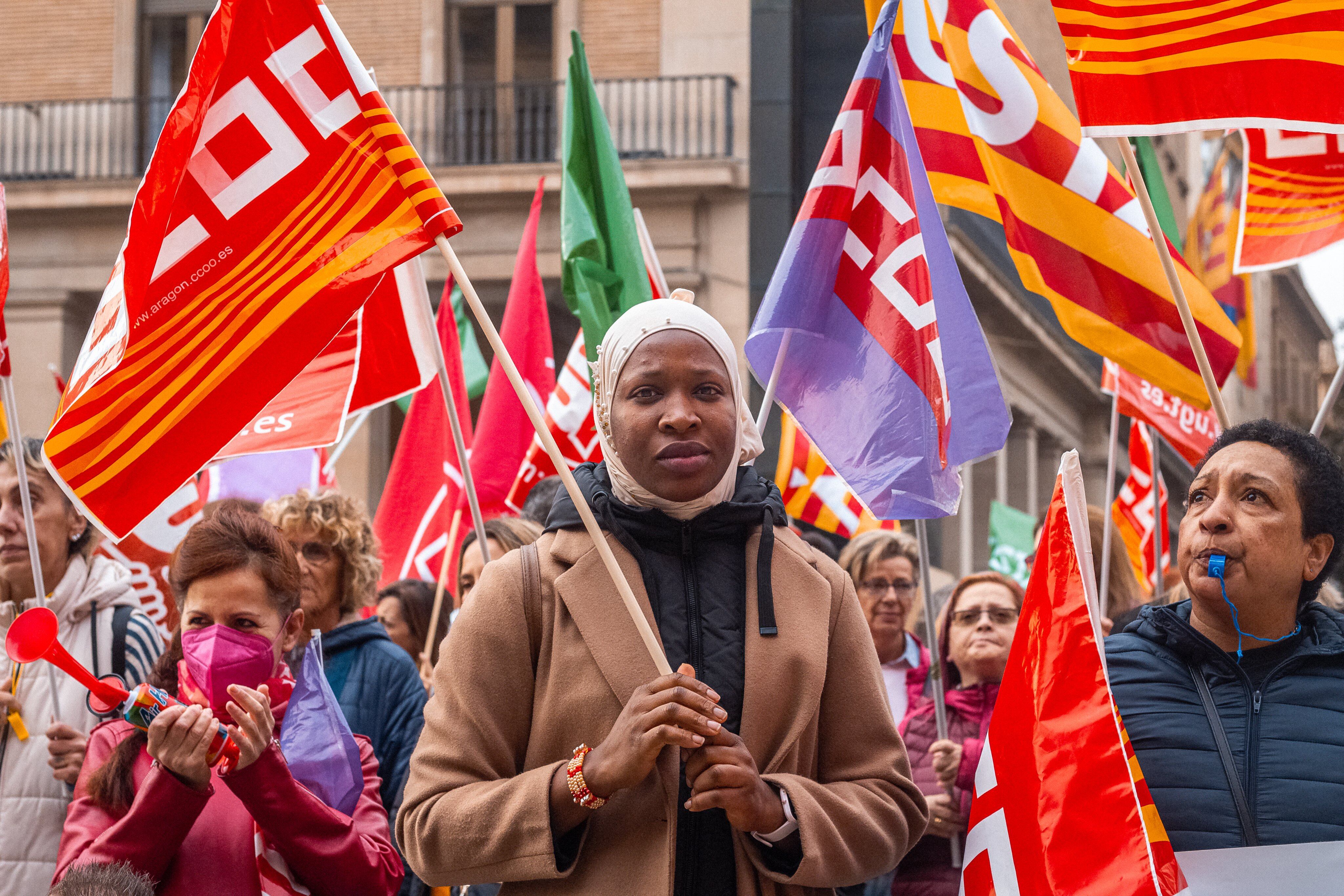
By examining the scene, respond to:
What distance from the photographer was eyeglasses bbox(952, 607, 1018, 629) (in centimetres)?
464

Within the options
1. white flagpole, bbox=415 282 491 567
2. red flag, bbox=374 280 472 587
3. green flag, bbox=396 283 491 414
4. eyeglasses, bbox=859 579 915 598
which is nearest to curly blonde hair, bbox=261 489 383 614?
white flagpole, bbox=415 282 491 567

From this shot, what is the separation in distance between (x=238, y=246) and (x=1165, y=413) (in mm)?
4255

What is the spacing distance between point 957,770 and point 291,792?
2.02 metres

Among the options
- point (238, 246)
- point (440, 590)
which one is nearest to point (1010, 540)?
point (440, 590)

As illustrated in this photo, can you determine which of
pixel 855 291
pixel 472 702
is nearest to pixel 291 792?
pixel 472 702

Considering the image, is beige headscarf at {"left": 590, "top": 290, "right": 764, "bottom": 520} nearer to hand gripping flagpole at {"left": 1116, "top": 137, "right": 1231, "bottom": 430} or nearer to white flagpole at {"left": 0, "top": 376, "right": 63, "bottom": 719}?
hand gripping flagpole at {"left": 1116, "top": 137, "right": 1231, "bottom": 430}

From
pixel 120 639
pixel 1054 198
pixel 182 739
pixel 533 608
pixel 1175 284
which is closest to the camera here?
pixel 533 608

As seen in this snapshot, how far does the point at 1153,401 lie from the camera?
243 inches

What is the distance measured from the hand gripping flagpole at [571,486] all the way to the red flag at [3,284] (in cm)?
162

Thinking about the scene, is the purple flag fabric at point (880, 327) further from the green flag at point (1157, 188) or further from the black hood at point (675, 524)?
the green flag at point (1157, 188)

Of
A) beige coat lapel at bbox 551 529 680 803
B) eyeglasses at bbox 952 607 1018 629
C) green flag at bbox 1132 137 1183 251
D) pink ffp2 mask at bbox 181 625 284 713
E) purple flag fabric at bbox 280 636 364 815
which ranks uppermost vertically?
green flag at bbox 1132 137 1183 251

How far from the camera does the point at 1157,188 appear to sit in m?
7.04

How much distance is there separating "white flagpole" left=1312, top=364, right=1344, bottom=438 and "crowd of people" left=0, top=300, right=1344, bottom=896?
2.16ft

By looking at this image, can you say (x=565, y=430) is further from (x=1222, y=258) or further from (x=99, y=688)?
(x=1222, y=258)
